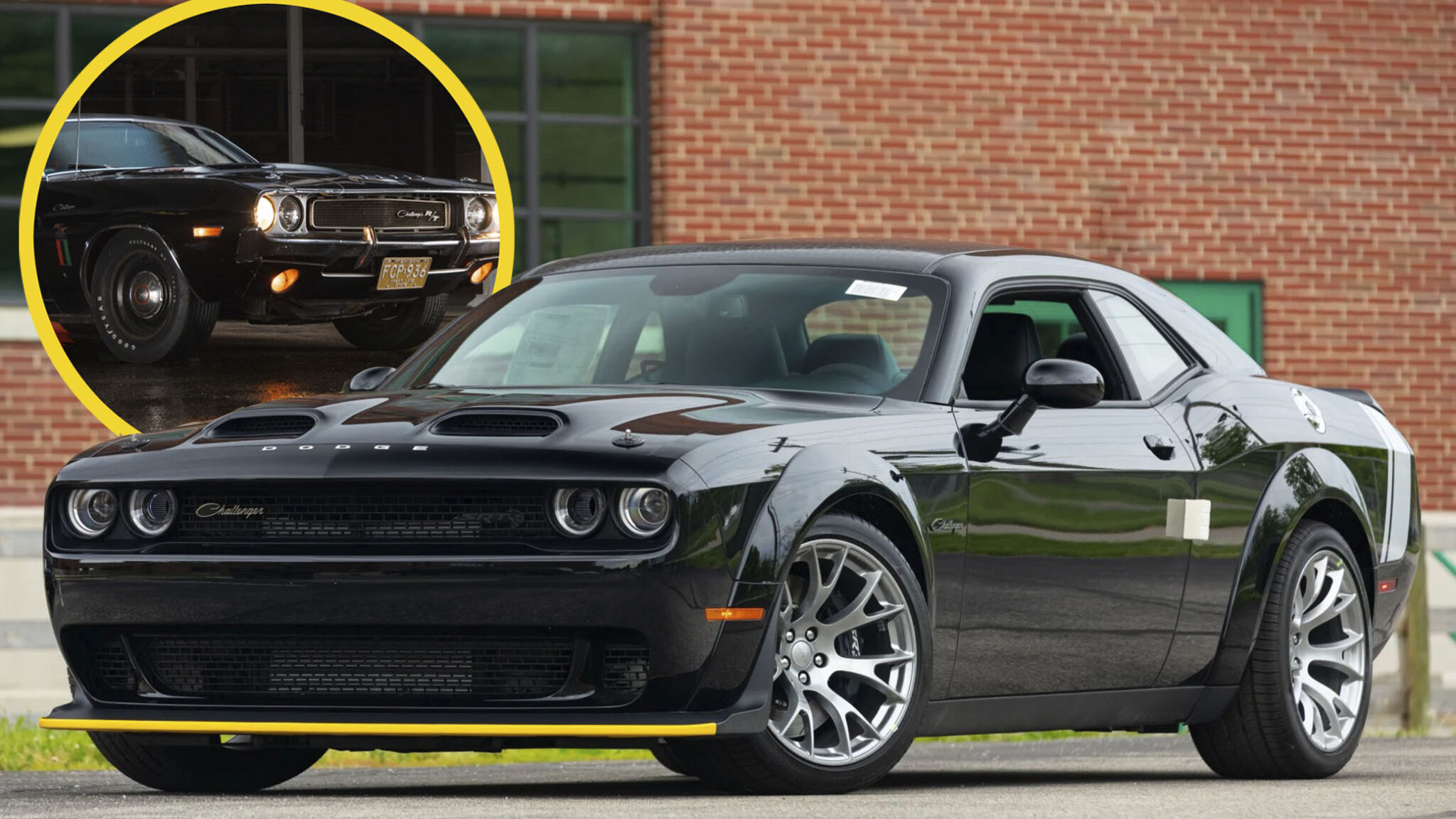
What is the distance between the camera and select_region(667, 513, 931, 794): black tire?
637 cm

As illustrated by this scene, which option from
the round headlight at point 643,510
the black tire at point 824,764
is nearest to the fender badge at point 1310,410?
the black tire at point 824,764

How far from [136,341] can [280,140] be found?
1.18m

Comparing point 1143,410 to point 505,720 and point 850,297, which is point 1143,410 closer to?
point 850,297

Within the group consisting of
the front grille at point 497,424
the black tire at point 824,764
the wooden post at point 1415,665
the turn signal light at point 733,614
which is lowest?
the wooden post at point 1415,665

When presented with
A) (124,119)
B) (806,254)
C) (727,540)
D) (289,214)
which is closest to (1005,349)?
(806,254)

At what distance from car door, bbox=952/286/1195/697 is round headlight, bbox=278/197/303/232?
4895 millimetres

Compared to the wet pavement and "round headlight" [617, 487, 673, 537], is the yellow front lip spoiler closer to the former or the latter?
"round headlight" [617, 487, 673, 537]

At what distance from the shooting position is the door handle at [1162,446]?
791cm

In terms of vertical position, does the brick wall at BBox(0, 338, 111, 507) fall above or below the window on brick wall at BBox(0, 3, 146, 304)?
below

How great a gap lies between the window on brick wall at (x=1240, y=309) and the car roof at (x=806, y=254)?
8855 mm

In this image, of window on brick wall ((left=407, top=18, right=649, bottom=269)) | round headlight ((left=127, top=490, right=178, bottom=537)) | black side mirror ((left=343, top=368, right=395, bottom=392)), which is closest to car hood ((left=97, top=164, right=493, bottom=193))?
window on brick wall ((left=407, top=18, right=649, bottom=269))

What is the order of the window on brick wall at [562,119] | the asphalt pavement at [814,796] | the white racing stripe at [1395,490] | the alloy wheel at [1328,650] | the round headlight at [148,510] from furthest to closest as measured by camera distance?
1. the window on brick wall at [562,119]
2. the white racing stripe at [1395,490]
3. the alloy wheel at [1328,650]
4. the round headlight at [148,510]
5. the asphalt pavement at [814,796]

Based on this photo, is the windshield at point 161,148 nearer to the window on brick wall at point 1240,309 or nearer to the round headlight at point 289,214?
the round headlight at point 289,214

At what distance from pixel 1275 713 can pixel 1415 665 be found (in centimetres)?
501
